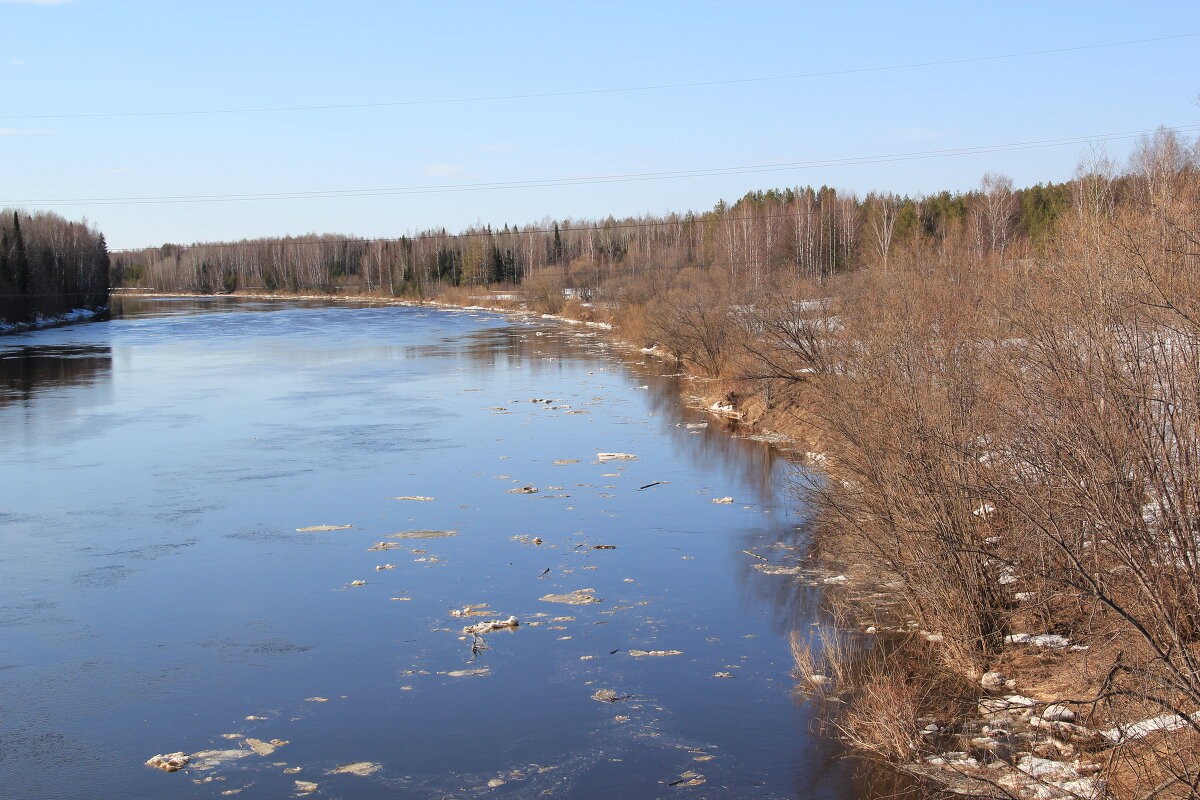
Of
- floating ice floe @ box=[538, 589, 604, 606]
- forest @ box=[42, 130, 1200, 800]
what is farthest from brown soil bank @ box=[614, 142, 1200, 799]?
floating ice floe @ box=[538, 589, 604, 606]

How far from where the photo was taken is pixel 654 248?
88.2 metres

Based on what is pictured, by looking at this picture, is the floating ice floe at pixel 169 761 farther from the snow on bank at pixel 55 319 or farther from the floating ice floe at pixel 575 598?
the snow on bank at pixel 55 319

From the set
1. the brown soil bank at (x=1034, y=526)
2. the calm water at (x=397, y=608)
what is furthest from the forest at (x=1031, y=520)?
the calm water at (x=397, y=608)

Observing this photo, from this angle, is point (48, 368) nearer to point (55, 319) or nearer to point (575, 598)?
point (575, 598)

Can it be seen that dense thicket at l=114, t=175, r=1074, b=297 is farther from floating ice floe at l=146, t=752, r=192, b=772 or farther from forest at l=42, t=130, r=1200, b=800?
floating ice floe at l=146, t=752, r=192, b=772

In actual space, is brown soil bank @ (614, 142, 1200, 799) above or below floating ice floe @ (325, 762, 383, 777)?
above

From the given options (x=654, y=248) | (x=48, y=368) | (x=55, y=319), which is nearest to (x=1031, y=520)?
(x=48, y=368)

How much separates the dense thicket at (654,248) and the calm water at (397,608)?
35.4 ft

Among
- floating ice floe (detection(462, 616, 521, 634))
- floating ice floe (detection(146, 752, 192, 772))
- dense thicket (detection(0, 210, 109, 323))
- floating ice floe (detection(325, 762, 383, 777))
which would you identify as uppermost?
dense thicket (detection(0, 210, 109, 323))

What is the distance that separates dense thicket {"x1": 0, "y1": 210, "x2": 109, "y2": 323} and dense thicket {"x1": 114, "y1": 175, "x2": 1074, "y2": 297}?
94.0 ft

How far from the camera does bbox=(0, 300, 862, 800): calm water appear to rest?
8.65 meters

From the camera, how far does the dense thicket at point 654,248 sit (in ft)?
186

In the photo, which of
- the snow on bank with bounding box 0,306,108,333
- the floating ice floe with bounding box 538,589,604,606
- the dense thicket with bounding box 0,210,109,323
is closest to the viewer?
the floating ice floe with bounding box 538,589,604,606

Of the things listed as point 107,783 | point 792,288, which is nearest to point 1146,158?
point 792,288
